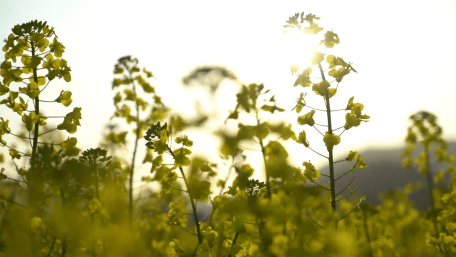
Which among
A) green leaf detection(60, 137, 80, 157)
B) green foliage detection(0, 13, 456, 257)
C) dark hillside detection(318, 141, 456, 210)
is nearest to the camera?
green foliage detection(0, 13, 456, 257)

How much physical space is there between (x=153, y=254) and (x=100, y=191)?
0.75 metres

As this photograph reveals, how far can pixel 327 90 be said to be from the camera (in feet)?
9.98

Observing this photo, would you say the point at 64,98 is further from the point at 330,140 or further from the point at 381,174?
the point at 381,174

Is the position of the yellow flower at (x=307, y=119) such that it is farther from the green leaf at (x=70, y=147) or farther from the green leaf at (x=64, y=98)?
the green leaf at (x=64, y=98)

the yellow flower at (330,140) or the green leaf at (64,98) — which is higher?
the green leaf at (64,98)

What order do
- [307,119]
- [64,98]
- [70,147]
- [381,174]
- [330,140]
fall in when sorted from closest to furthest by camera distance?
[330,140], [307,119], [70,147], [64,98], [381,174]

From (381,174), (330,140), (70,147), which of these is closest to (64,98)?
(70,147)

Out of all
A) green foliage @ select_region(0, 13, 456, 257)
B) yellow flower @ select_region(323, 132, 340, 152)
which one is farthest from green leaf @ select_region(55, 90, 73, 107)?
yellow flower @ select_region(323, 132, 340, 152)

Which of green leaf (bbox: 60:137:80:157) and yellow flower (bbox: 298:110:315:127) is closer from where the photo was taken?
yellow flower (bbox: 298:110:315:127)

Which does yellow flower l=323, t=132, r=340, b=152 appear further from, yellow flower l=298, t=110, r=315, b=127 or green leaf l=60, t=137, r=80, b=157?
green leaf l=60, t=137, r=80, b=157

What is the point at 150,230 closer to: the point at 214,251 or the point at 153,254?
the point at 153,254

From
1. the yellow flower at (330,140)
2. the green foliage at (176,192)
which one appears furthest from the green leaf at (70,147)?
the yellow flower at (330,140)

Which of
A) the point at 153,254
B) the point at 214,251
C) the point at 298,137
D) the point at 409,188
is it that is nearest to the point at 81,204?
the point at 153,254

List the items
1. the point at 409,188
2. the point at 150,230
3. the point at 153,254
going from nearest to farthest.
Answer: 1. the point at 153,254
2. the point at 150,230
3. the point at 409,188
